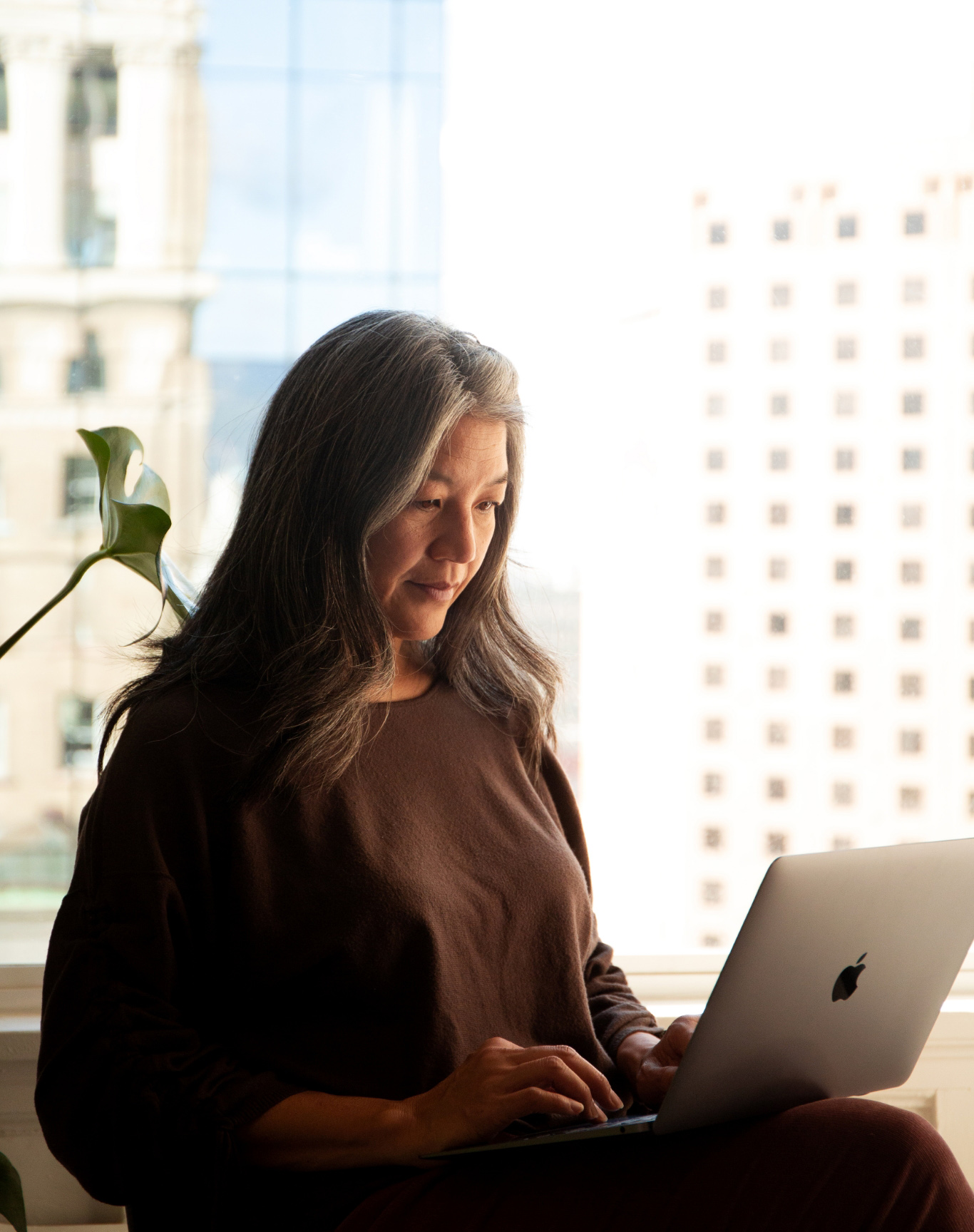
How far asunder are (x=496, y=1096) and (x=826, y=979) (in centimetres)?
31

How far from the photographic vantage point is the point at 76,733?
1.87m

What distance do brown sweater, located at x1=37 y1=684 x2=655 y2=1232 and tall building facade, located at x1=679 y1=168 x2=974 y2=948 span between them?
0.79 m

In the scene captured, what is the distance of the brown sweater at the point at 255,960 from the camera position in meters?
1.08

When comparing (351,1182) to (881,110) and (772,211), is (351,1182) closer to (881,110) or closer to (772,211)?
(772,211)

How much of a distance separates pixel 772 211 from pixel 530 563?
727 mm

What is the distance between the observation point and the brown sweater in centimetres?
108

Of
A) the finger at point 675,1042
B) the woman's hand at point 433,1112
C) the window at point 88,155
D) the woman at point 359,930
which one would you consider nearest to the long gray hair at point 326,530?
the woman at point 359,930

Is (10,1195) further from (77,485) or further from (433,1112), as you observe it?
(77,485)

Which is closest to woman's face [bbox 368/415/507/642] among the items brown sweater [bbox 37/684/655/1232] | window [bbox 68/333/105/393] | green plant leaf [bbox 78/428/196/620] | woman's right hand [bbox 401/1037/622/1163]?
brown sweater [bbox 37/684/655/1232]

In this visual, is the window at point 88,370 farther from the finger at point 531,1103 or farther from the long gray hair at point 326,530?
the finger at point 531,1103

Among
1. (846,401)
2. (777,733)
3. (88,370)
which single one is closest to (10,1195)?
(88,370)

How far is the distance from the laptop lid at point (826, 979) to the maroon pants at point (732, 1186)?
0.14 feet

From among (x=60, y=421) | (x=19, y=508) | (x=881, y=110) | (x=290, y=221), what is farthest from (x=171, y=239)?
(x=881, y=110)

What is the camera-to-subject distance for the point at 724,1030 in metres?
1.00
